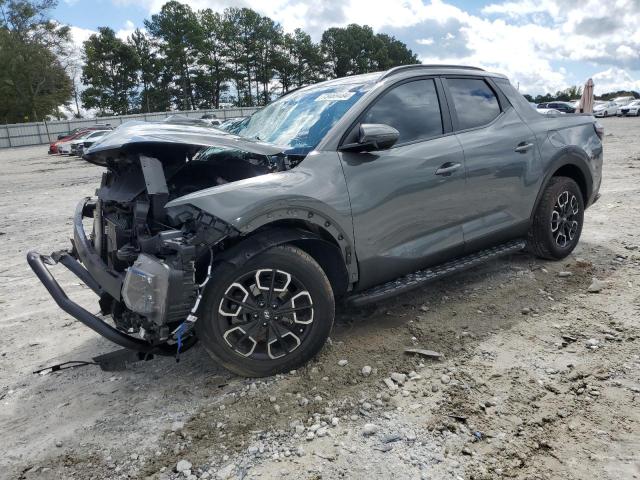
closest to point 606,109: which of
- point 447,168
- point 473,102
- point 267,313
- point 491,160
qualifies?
point 473,102

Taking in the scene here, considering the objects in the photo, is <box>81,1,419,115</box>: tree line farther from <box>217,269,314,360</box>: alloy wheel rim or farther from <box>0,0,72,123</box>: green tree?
<box>217,269,314,360</box>: alloy wheel rim

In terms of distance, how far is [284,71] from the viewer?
6988cm

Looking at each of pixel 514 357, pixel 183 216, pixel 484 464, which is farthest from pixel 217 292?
pixel 514 357

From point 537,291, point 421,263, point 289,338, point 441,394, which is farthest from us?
point 537,291

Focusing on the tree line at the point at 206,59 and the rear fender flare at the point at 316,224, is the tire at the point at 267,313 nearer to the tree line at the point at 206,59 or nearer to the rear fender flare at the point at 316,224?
the rear fender flare at the point at 316,224

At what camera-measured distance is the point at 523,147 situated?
4121 millimetres

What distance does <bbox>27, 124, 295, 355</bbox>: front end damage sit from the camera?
2.55 m

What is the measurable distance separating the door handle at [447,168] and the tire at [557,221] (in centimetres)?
127

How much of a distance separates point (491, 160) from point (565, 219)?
1291mm

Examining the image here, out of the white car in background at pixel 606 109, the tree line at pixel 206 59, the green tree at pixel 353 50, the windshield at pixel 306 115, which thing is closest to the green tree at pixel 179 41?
the tree line at pixel 206 59

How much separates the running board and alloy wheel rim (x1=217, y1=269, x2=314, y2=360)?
1.49ft

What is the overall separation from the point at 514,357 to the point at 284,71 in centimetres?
7140

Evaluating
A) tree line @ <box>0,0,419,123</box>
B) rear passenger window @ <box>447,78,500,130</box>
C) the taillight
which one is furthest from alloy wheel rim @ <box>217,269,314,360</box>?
tree line @ <box>0,0,419,123</box>

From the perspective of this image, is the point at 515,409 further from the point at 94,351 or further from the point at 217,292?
the point at 94,351
